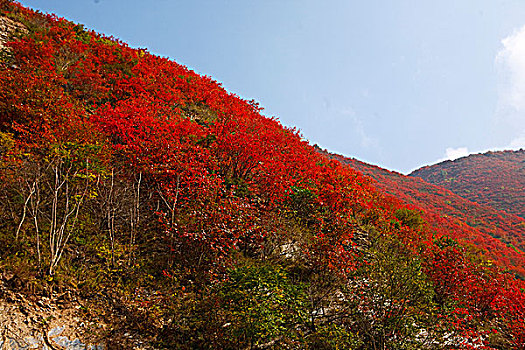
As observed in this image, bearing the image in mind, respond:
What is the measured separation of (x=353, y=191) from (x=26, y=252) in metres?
7.73

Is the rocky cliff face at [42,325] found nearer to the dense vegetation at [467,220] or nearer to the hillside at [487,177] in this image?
the dense vegetation at [467,220]

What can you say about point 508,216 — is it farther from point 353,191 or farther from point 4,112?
point 4,112

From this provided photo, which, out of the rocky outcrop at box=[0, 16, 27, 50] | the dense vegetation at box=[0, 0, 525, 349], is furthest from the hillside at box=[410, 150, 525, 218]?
the rocky outcrop at box=[0, 16, 27, 50]

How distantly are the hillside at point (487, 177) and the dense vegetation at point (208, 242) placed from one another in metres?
32.9

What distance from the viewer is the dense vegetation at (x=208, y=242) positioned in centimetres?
414

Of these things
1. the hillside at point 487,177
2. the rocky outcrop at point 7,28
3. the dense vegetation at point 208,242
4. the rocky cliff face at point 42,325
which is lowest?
the rocky cliff face at point 42,325

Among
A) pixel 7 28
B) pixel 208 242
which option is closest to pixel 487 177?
pixel 208 242

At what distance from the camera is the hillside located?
32594mm

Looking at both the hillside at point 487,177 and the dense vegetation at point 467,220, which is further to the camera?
the hillside at point 487,177

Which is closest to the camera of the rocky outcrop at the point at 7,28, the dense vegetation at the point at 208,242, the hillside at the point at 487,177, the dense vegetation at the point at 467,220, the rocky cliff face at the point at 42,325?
the rocky cliff face at the point at 42,325

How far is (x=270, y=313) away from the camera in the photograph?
3695 mm

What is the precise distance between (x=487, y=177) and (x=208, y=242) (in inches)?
2009

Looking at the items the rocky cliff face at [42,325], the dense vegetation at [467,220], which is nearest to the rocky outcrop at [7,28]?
the rocky cliff face at [42,325]

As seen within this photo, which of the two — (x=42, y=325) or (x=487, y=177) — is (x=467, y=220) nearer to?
(x=487, y=177)
